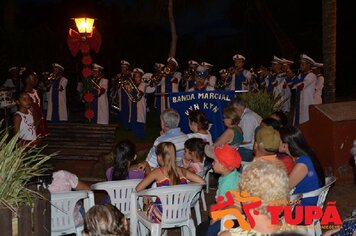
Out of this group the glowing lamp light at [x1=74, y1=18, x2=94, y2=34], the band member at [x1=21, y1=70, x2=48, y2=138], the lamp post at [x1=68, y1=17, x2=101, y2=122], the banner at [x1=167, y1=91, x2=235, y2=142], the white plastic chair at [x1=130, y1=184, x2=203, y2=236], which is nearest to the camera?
the white plastic chair at [x1=130, y1=184, x2=203, y2=236]

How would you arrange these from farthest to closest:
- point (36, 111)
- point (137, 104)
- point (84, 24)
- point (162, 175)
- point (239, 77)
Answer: point (239, 77)
point (137, 104)
point (84, 24)
point (36, 111)
point (162, 175)

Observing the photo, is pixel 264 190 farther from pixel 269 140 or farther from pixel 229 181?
pixel 269 140

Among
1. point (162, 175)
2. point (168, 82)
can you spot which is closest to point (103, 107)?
point (168, 82)

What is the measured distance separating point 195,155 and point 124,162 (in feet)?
3.41

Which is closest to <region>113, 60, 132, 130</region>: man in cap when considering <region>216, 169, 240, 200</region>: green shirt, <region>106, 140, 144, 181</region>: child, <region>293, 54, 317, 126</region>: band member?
<region>293, 54, 317, 126</region>: band member

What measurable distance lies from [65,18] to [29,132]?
27.9m

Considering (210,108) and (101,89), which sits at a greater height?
(101,89)

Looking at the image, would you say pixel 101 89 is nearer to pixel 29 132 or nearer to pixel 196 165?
pixel 29 132

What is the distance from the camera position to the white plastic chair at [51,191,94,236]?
6.37 metres

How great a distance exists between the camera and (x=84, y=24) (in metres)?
15.1

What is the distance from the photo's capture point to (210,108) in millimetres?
11586

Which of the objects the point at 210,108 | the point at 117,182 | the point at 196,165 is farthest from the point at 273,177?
the point at 210,108

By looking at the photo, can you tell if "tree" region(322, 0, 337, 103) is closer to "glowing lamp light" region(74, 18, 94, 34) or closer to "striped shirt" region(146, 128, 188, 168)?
"glowing lamp light" region(74, 18, 94, 34)

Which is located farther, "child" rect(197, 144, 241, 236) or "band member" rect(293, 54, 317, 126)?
"band member" rect(293, 54, 317, 126)
